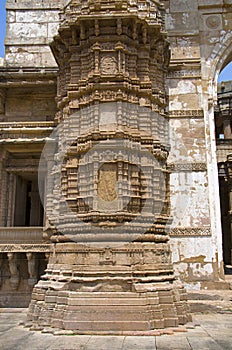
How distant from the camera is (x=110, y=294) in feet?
28.5

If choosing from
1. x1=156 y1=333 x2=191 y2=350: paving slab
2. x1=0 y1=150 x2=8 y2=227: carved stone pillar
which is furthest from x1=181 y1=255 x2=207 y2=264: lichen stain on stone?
x1=0 y1=150 x2=8 y2=227: carved stone pillar

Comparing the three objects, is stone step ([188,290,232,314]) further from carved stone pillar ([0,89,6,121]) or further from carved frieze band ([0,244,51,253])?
carved stone pillar ([0,89,6,121])

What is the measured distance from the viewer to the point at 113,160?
32.4ft

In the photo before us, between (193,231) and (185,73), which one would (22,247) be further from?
(185,73)

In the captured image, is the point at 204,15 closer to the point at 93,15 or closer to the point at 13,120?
the point at 93,15

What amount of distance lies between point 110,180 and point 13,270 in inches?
203

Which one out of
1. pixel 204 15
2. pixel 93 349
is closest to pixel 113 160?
pixel 93 349

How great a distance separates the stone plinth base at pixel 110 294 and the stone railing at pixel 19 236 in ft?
9.17

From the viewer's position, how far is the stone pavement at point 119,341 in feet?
23.1

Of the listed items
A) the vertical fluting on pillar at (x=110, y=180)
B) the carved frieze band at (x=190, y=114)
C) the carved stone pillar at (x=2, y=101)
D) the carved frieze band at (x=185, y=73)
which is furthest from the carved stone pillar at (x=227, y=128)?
the carved stone pillar at (x=2, y=101)

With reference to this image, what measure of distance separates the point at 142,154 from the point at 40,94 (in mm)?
6098

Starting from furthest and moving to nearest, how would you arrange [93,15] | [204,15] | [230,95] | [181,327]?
[230,95] → [204,15] → [93,15] → [181,327]

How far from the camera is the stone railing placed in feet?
40.6

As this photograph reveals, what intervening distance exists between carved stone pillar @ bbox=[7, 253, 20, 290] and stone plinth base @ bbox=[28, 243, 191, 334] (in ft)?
9.35
